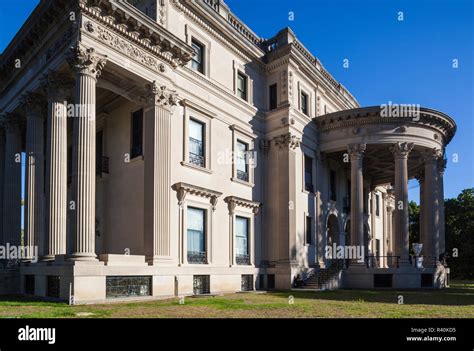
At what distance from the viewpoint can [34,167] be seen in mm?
23344

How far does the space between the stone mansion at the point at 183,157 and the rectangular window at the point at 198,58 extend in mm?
100

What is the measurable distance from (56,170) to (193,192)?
6.76 m

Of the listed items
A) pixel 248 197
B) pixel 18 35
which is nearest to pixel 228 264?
pixel 248 197

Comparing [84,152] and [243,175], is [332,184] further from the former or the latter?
[84,152]

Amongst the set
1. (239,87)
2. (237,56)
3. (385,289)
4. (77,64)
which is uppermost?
(237,56)

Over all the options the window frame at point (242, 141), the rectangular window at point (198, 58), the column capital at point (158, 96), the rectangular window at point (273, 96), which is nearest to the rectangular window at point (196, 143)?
the column capital at point (158, 96)

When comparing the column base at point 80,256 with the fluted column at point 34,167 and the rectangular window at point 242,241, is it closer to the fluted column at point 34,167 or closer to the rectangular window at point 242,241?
the fluted column at point 34,167

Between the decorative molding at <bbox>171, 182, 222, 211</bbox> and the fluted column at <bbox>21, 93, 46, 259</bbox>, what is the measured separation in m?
7.23

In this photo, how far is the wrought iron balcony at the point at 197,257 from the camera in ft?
72.9

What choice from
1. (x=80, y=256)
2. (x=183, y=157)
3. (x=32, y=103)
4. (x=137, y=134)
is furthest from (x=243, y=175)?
(x=80, y=256)

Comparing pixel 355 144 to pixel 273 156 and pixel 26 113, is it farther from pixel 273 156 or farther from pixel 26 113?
pixel 26 113
